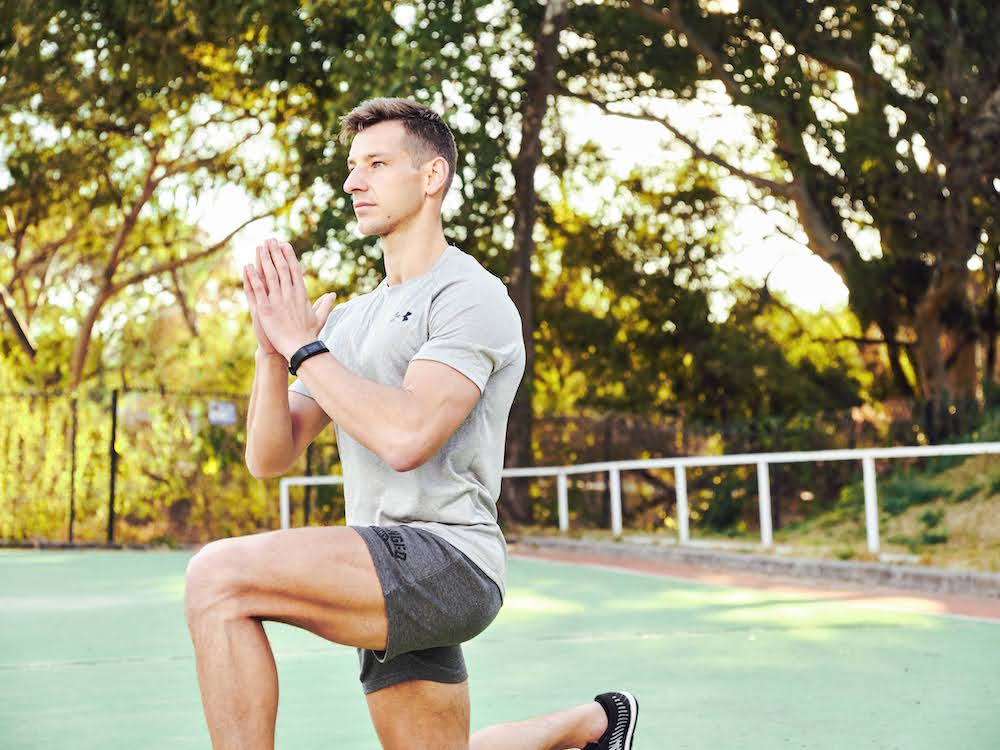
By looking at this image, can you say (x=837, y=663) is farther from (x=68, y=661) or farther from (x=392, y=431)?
(x=392, y=431)

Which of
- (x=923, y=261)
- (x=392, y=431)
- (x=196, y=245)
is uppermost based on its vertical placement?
(x=196, y=245)

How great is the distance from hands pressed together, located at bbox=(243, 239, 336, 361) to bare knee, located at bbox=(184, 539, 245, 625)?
0.45 meters

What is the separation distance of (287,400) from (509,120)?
1835 cm

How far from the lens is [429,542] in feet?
9.91

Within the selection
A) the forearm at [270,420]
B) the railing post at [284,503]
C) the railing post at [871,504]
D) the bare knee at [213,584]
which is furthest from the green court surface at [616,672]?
the railing post at [284,503]

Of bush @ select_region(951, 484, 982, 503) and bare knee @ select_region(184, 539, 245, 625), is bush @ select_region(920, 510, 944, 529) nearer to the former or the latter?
bush @ select_region(951, 484, 982, 503)

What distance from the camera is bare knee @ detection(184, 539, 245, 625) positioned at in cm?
279

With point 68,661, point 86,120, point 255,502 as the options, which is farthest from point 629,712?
point 86,120

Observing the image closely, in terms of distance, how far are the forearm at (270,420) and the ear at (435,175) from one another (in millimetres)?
549

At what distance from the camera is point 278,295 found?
9.98 ft

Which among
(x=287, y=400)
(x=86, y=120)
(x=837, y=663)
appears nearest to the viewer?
(x=287, y=400)

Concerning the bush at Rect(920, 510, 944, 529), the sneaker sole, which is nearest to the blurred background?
the bush at Rect(920, 510, 944, 529)

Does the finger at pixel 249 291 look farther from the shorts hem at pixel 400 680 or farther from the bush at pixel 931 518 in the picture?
the bush at pixel 931 518

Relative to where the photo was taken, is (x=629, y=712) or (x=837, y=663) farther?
(x=837, y=663)
